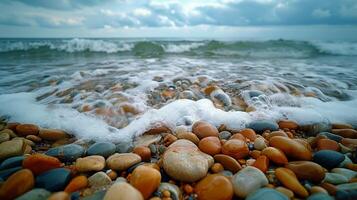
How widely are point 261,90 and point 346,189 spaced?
2552 mm

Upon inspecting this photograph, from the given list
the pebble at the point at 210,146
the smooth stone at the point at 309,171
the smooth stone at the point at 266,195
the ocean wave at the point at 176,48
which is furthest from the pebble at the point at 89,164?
the ocean wave at the point at 176,48

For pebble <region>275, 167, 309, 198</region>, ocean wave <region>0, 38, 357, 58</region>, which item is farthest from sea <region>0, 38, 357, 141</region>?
ocean wave <region>0, 38, 357, 58</region>

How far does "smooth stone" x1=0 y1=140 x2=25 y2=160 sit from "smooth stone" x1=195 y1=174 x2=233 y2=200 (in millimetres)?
1616

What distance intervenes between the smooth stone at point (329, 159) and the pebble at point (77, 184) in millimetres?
1889

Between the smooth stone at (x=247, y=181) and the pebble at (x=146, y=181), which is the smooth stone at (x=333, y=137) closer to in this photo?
the smooth stone at (x=247, y=181)

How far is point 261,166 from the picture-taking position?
5.87 feet

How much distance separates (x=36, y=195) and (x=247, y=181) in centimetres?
142

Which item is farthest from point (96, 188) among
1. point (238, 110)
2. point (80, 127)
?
point (238, 110)

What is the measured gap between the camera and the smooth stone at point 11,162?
1.75m

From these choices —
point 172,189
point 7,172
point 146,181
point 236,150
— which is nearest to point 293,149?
point 236,150

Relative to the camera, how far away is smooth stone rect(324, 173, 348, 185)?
63.6 inches

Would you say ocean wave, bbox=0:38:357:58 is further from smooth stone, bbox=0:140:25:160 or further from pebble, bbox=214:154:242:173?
pebble, bbox=214:154:242:173

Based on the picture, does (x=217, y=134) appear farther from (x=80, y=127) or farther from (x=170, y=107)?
(x=80, y=127)

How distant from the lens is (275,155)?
187cm
